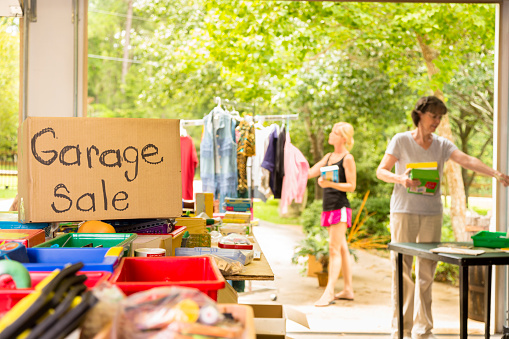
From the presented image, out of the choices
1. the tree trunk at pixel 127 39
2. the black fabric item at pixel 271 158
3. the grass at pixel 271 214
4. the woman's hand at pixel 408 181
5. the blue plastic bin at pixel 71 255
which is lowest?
the grass at pixel 271 214

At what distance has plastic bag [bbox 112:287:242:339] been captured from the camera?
2.04 ft

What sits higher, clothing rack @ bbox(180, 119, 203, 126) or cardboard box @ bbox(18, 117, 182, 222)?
clothing rack @ bbox(180, 119, 203, 126)

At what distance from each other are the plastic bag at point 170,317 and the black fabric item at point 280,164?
15.9 ft

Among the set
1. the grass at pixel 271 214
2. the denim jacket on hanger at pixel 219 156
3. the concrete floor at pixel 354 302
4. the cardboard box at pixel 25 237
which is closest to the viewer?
the cardboard box at pixel 25 237

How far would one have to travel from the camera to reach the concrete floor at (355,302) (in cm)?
415

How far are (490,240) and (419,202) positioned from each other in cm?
62

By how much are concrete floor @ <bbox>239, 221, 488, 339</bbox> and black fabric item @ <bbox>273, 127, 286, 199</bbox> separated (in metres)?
1.05

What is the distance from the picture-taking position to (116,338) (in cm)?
62

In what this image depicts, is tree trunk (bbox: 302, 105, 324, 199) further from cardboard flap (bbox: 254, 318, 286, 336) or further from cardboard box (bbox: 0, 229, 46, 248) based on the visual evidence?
cardboard box (bbox: 0, 229, 46, 248)

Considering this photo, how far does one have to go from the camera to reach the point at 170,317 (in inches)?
24.9

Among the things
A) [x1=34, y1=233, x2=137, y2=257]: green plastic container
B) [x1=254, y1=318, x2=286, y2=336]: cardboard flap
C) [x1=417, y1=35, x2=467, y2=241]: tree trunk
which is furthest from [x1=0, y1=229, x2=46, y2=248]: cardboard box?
[x1=417, y1=35, x2=467, y2=241]: tree trunk

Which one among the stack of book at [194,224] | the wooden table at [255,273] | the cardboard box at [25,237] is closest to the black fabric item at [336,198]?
the stack of book at [194,224]

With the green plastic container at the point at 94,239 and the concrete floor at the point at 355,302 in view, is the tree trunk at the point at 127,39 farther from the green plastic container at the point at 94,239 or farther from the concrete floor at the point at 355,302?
the green plastic container at the point at 94,239

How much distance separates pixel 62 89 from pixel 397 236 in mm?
2502
